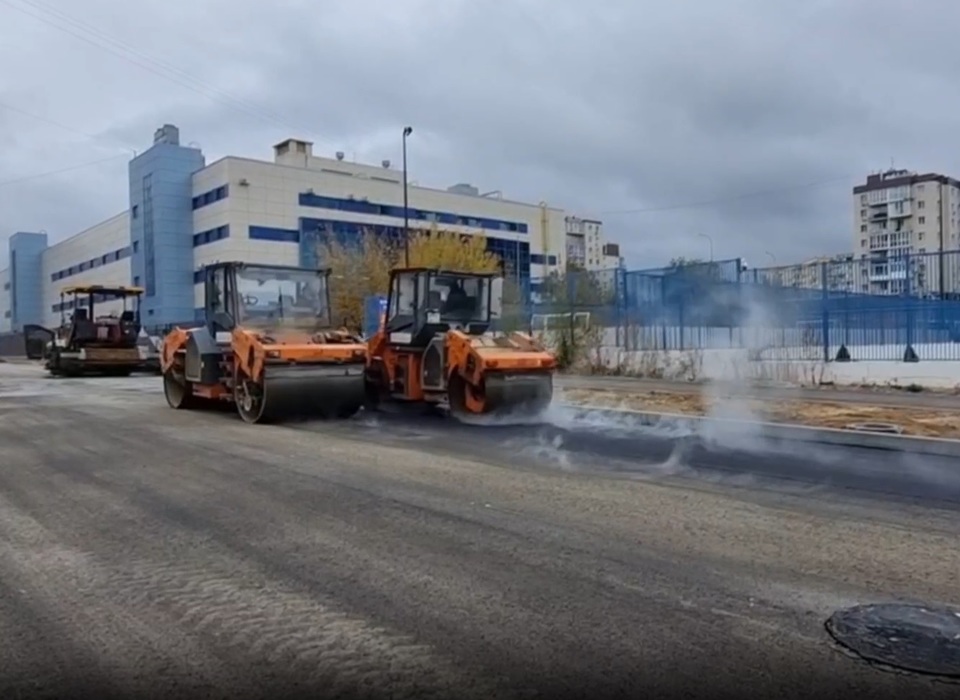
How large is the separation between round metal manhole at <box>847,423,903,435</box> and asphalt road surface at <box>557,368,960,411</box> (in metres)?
2.51

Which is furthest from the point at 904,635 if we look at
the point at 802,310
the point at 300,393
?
the point at 802,310

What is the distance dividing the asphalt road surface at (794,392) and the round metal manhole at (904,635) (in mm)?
10442

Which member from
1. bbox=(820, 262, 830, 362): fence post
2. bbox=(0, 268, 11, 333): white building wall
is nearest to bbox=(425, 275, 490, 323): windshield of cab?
bbox=(820, 262, 830, 362): fence post

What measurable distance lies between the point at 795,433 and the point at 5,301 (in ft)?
390

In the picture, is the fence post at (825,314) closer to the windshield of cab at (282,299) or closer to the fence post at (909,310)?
the fence post at (909,310)

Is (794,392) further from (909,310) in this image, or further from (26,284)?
(26,284)

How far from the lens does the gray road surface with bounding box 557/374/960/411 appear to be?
48.1ft

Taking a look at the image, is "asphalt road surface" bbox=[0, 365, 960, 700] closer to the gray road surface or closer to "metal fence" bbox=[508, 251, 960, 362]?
the gray road surface

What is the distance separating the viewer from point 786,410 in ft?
45.4

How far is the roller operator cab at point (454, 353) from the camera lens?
12.9m

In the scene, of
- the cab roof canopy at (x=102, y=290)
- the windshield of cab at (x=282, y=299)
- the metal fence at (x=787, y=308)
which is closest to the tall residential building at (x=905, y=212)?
the metal fence at (x=787, y=308)

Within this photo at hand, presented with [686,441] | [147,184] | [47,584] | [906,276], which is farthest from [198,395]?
[147,184]

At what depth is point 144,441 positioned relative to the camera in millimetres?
11398

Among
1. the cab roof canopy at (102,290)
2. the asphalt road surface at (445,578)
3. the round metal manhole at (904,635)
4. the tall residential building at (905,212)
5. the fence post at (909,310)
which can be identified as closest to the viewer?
the asphalt road surface at (445,578)
